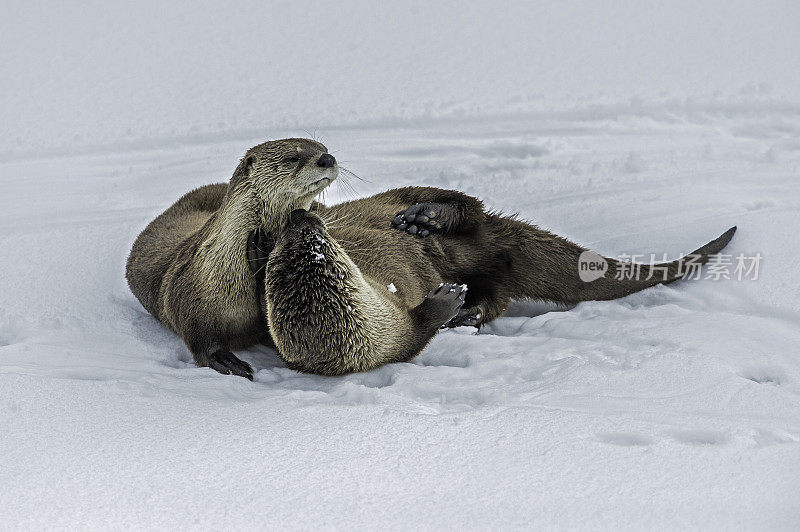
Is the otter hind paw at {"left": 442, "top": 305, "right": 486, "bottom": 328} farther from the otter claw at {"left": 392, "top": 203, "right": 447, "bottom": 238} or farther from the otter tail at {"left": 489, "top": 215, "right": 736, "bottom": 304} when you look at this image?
the otter claw at {"left": 392, "top": 203, "right": 447, "bottom": 238}

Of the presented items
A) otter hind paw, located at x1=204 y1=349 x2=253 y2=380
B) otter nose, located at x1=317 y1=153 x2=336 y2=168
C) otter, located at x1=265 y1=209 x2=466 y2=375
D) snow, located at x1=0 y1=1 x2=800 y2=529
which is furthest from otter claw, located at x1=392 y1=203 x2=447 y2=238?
otter hind paw, located at x1=204 y1=349 x2=253 y2=380

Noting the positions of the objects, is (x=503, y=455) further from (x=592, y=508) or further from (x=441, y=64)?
(x=441, y=64)

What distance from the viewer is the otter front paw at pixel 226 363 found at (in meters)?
2.56

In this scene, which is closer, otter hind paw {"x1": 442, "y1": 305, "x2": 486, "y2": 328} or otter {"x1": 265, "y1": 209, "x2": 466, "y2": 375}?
otter {"x1": 265, "y1": 209, "x2": 466, "y2": 375}

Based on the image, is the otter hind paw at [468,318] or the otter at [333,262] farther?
the otter hind paw at [468,318]

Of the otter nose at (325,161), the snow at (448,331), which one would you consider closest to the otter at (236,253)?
the otter nose at (325,161)

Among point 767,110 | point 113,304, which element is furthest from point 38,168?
point 767,110

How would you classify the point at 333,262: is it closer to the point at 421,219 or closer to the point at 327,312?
the point at 327,312

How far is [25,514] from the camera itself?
181cm

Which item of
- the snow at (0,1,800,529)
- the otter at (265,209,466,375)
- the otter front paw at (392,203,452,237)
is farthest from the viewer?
the otter front paw at (392,203,452,237)

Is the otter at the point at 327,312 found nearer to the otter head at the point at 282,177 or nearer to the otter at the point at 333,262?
the otter at the point at 333,262

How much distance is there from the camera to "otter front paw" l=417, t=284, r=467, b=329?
2.62 m

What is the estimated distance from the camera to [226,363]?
8.51 feet

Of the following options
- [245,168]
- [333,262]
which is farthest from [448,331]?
[245,168]
